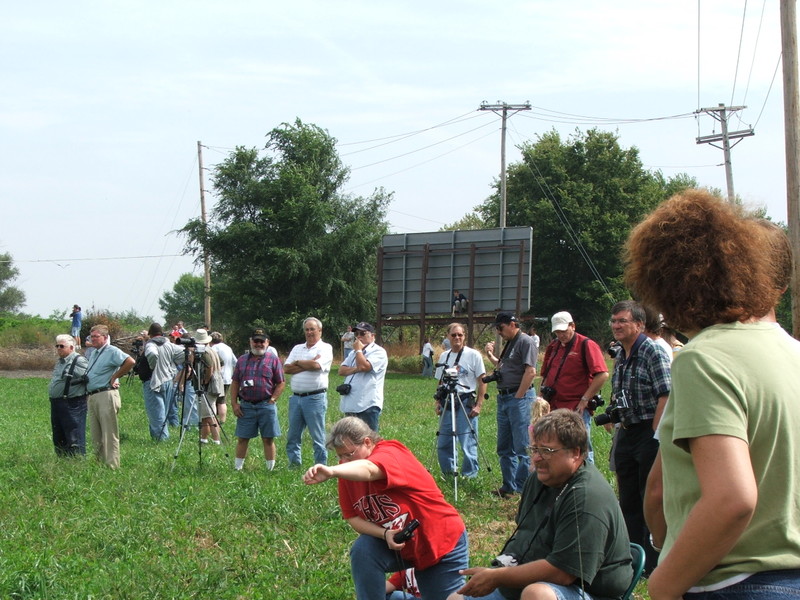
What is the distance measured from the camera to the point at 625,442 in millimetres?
6305

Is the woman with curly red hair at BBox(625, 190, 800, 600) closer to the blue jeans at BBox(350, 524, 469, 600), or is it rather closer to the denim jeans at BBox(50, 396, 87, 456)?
the blue jeans at BBox(350, 524, 469, 600)

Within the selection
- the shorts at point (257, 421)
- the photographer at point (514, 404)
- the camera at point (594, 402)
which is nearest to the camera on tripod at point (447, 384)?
the photographer at point (514, 404)

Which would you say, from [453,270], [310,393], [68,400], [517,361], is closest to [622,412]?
[517,361]

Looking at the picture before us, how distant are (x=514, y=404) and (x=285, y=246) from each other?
3856cm

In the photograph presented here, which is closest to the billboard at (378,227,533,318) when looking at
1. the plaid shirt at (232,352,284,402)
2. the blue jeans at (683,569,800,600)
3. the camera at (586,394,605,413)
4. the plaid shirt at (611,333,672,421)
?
the plaid shirt at (232,352,284,402)

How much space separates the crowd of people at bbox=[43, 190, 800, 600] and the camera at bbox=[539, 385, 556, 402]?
17 mm

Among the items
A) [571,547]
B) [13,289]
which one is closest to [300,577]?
[571,547]

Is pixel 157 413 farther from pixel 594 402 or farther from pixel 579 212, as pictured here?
pixel 579 212

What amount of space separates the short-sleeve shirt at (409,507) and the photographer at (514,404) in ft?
12.9

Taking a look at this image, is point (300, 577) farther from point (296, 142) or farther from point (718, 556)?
point (296, 142)

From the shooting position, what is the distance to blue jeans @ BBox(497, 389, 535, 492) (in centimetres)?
898

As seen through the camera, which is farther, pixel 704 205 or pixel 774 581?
pixel 704 205

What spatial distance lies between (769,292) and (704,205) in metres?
0.26

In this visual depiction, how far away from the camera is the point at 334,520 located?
791cm
